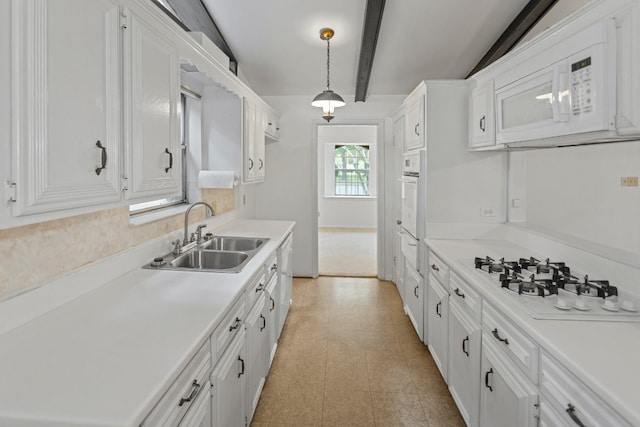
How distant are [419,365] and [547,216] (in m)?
1.42

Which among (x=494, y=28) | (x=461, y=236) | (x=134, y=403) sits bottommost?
(x=134, y=403)

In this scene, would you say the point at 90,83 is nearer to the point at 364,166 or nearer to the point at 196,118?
the point at 196,118

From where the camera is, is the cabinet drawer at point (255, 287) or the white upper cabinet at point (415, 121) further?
the white upper cabinet at point (415, 121)

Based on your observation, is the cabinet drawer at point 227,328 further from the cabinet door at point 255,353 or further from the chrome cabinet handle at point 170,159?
the chrome cabinet handle at point 170,159

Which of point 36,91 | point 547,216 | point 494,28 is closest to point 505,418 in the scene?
point 547,216

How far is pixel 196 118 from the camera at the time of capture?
299 cm

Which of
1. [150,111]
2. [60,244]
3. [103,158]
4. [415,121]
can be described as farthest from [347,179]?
[103,158]

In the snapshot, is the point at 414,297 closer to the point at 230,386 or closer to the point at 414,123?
the point at 414,123

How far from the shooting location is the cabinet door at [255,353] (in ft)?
6.28

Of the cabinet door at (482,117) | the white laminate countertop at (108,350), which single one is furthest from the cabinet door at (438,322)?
the white laminate countertop at (108,350)

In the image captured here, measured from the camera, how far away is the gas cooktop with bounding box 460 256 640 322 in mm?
1376

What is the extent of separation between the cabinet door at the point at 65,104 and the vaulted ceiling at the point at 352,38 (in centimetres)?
225

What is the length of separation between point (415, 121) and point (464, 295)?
175 centimetres

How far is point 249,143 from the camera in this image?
3.22 m
